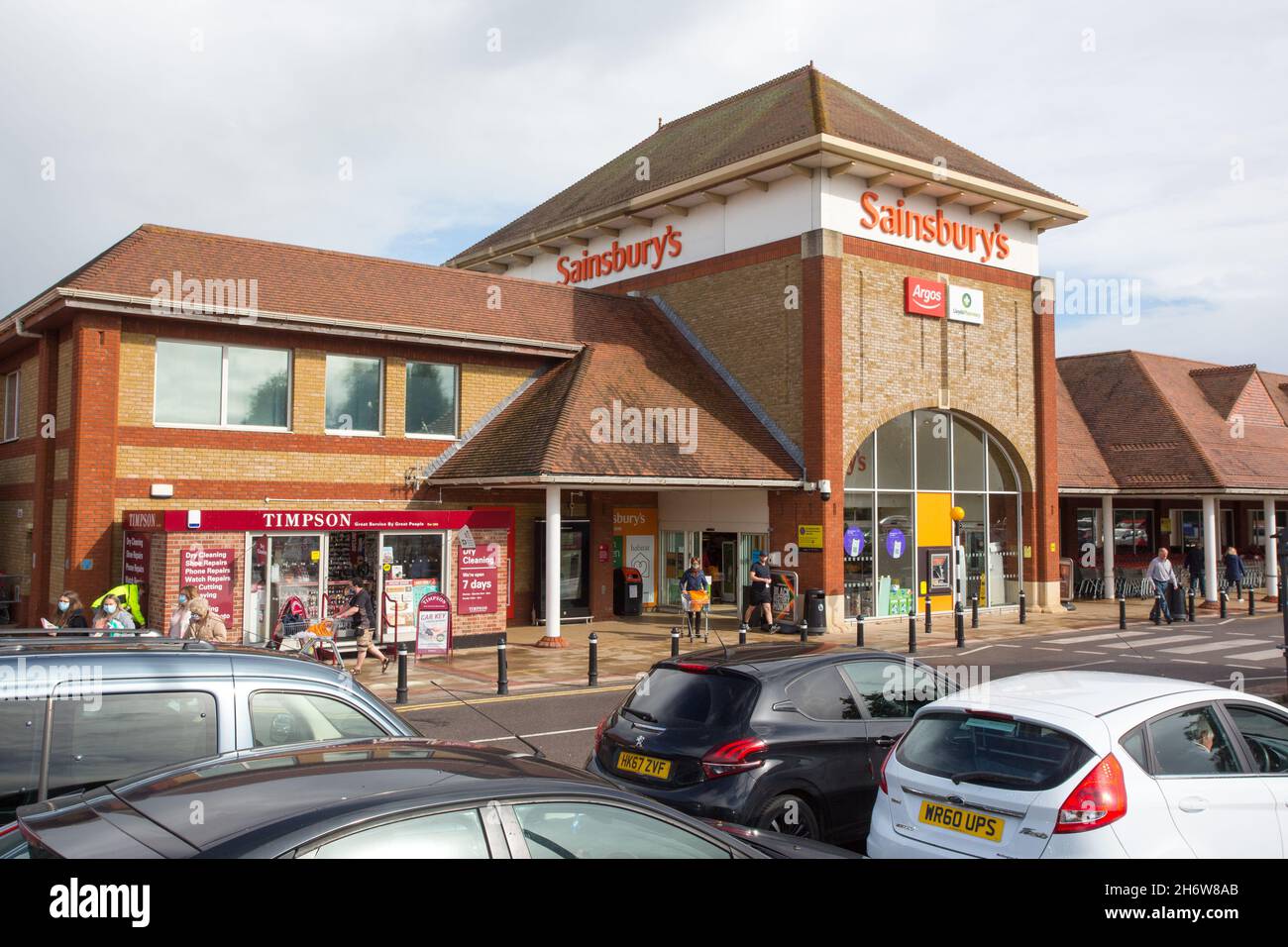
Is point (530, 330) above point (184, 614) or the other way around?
above

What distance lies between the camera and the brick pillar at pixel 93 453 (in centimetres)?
1723

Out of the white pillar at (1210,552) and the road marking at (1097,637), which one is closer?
the road marking at (1097,637)

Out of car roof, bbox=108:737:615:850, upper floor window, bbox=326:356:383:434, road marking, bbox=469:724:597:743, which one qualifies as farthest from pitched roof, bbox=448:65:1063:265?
car roof, bbox=108:737:615:850

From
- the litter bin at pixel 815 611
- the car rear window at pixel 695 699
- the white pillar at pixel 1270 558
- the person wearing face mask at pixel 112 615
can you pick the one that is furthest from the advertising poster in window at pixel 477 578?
the white pillar at pixel 1270 558

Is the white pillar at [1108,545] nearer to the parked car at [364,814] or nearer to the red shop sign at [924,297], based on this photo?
the red shop sign at [924,297]

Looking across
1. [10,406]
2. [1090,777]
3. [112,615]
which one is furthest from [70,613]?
[1090,777]

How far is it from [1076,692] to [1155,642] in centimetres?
1722

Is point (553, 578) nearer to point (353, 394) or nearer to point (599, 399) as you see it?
point (599, 399)

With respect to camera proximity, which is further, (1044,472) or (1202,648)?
(1044,472)

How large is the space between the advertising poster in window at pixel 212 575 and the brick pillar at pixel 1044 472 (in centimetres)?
2108

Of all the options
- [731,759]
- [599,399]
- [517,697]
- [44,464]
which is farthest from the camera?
[599,399]

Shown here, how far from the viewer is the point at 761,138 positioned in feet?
83.3

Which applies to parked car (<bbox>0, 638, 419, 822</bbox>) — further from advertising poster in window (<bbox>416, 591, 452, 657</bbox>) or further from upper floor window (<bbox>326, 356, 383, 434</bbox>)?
upper floor window (<bbox>326, 356, 383, 434</bbox>)

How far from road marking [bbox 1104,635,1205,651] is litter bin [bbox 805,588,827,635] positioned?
587 cm
